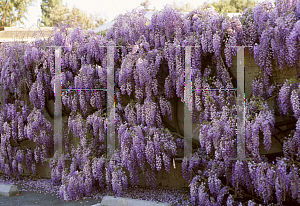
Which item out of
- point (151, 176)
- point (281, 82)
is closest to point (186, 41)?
point (281, 82)

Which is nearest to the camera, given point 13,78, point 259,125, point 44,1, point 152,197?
point 259,125

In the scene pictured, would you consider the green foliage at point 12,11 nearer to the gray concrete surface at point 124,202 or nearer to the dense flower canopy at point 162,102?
the dense flower canopy at point 162,102

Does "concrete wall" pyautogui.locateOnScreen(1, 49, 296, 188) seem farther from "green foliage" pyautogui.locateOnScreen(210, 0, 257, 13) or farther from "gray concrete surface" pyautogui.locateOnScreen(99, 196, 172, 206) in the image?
"green foliage" pyautogui.locateOnScreen(210, 0, 257, 13)

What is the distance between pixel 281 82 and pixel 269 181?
1.42 meters

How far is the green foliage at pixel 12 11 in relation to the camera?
17.9 m

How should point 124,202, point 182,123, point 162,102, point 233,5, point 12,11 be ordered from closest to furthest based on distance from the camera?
1. point 124,202
2. point 162,102
3. point 182,123
4. point 12,11
5. point 233,5

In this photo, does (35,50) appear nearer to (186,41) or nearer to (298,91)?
(186,41)

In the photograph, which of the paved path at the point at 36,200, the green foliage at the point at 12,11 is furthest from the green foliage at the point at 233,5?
the paved path at the point at 36,200

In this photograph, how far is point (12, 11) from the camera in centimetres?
1833

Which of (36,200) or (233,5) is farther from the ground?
(233,5)

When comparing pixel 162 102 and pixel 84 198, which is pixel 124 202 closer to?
pixel 84 198

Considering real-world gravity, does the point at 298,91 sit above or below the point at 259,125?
above

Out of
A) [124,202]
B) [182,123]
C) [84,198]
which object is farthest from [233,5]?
[124,202]

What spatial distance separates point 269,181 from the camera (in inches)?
128
